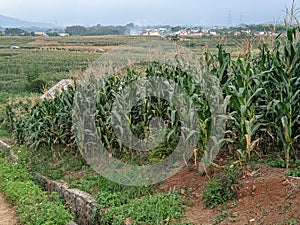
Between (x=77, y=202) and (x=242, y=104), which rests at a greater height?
(x=242, y=104)

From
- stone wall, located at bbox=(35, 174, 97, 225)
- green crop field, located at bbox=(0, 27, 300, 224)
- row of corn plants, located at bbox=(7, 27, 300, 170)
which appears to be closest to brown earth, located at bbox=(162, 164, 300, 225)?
green crop field, located at bbox=(0, 27, 300, 224)

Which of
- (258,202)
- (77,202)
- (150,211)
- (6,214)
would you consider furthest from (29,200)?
(258,202)

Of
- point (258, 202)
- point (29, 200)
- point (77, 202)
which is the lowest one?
point (77, 202)

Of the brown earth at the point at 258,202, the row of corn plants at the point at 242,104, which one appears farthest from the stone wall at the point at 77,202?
the brown earth at the point at 258,202

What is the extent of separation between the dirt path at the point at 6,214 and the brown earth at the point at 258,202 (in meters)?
2.58

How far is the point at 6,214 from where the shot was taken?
5832mm

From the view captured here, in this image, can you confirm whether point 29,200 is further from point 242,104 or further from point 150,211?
point 242,104

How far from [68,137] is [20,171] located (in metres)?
1.30

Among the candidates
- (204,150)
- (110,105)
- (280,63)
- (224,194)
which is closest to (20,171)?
(110,105)

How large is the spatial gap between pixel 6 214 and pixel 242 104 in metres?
3.93

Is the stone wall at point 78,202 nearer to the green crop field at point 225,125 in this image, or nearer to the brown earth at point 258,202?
the green crop field at point 225,125

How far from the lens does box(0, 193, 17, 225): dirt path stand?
5.51m

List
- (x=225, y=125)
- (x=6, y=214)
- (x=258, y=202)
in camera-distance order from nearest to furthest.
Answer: (x=258, y=202) < (x=225, y=125) < (x=6, y=214)

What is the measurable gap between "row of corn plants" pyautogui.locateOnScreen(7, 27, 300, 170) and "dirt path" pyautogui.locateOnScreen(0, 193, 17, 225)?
6.15 feet
